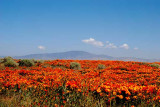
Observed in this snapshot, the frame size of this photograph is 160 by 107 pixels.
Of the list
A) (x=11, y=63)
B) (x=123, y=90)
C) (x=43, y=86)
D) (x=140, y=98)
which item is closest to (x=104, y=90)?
(x=123, y=90)

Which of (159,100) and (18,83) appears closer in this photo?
(159,100)

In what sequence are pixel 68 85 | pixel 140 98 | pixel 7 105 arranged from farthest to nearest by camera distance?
pixel 68 85 → pixel 140 98 → pixel 7 105

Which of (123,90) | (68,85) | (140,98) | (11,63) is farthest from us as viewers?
(11,63)

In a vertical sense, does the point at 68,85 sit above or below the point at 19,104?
above

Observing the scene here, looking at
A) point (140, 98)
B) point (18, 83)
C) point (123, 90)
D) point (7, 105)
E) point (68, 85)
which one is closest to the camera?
point (7, 105)

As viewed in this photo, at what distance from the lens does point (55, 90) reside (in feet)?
24.6

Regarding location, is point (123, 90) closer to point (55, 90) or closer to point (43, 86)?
point (55, 90)

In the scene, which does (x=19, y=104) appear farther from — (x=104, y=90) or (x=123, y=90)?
(x=123, y=90)

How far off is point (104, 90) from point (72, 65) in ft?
37.9

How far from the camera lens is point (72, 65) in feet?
60.6

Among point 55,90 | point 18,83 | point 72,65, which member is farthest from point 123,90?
point 72,65

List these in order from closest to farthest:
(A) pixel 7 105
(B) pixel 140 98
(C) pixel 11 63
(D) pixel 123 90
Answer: (A) pixel 7 105 → (B) pixel 140 98 → (D) pixel 123 90 → (C) pixel 11 63

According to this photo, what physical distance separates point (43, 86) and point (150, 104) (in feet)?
14.5

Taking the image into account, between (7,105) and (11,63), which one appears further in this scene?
(11,63)
